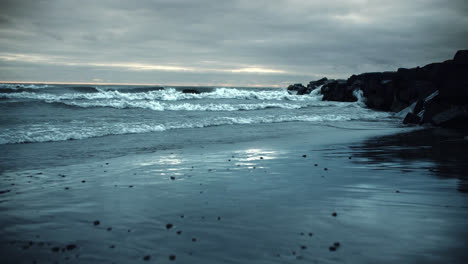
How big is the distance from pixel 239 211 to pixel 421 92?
2444 cm

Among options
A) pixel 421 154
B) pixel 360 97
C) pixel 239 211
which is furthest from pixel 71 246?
pixel 360 97

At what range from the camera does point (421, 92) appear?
23.5 metres

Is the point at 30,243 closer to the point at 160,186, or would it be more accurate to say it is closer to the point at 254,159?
the point at 160,186

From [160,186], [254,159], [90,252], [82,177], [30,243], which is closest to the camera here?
[90,252]

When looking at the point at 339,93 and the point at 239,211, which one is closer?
the point at 239,211

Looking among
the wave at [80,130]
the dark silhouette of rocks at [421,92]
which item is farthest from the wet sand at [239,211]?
the dark silhouette of rocks at [421,92]

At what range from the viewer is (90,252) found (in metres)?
3.44

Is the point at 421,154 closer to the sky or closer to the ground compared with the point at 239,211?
closer to the sky

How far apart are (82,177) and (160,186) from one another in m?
2.22

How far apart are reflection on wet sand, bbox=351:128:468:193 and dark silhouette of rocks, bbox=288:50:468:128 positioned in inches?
139

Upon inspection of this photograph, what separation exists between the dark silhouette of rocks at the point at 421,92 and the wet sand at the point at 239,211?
9.59 m

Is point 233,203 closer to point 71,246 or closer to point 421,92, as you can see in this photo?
point 71,246

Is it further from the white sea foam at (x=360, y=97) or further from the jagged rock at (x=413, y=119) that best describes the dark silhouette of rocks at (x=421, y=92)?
the white sea foam at (x=360, y=97)

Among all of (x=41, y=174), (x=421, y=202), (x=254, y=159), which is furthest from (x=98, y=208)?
(x=421, y=202)
